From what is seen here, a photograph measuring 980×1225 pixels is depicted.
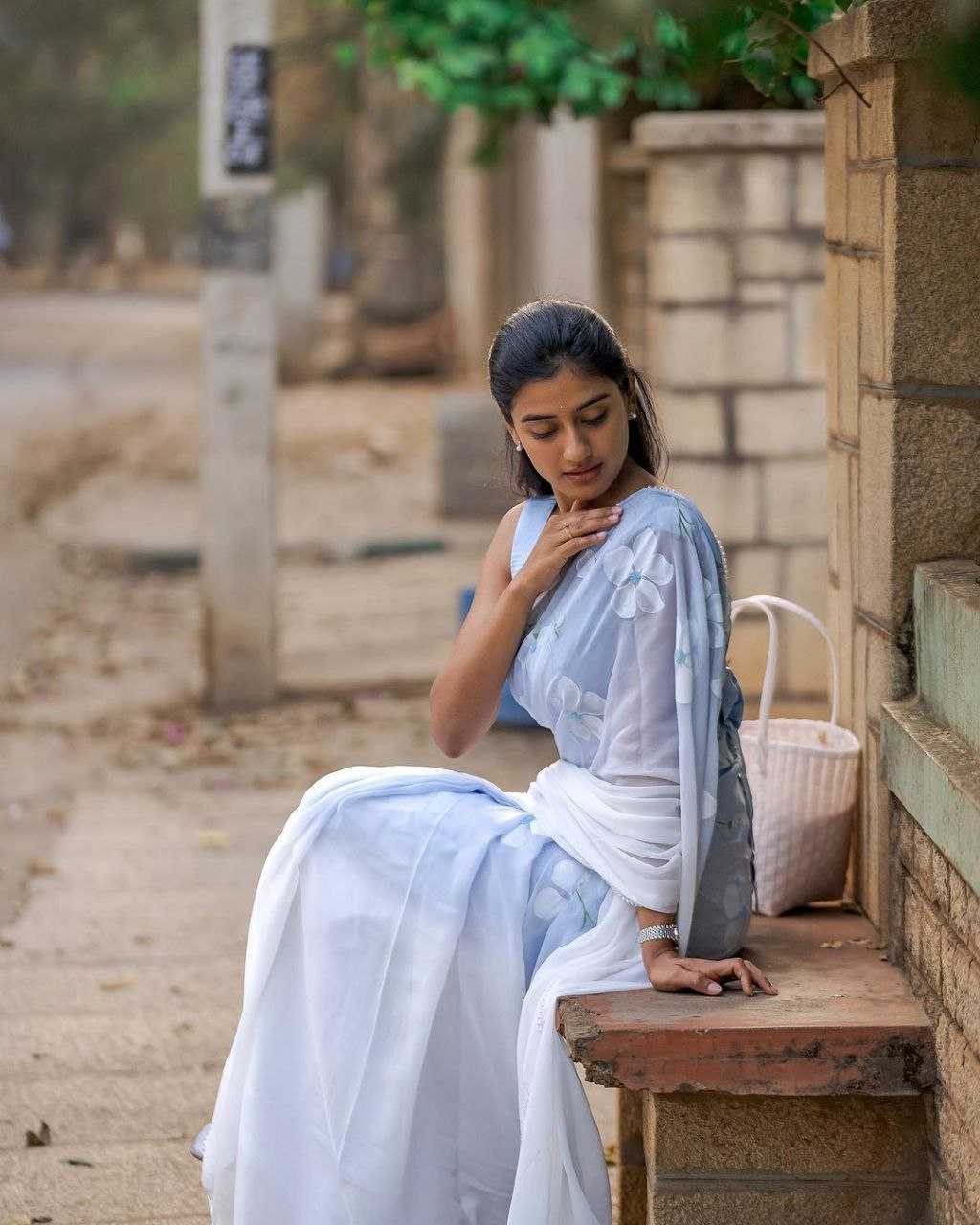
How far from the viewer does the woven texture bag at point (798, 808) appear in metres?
3.38

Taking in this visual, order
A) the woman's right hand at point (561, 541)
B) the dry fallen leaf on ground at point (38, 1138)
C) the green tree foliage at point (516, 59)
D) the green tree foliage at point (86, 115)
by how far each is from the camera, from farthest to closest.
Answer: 1. the green tree foliage at point (86, 115)
2. the green tree foliage at point (516, 59)
3. the dry fallen leaf on ground at point (38, 1138)
4. the woman's right hand at point (561, 541)

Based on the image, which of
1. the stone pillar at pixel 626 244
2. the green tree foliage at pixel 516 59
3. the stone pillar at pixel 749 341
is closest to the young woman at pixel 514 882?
the green tree foliage at pixel 516 59

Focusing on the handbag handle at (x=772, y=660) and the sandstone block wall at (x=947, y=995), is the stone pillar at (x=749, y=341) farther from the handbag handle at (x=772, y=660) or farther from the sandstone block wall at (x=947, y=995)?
the sandstone block wall at (x=947, y=995)

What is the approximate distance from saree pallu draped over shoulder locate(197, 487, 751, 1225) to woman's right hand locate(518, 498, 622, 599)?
25 millimetres

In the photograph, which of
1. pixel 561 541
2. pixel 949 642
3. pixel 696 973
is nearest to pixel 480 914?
pixel 696 973

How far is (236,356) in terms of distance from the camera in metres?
7.58

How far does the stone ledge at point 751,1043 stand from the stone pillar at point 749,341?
4.36m

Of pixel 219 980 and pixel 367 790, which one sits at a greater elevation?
pixel 367 790

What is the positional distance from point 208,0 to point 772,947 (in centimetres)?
528

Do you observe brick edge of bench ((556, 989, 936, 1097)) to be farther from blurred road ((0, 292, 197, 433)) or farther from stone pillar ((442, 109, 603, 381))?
blurred road ((0, 292, 197, 433))

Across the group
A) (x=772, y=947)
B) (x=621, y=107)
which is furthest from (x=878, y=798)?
(x=621, y=107)

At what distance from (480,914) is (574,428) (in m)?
0.77

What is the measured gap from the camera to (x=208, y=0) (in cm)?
739

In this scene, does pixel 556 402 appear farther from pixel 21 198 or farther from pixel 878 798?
pixel 21 198
